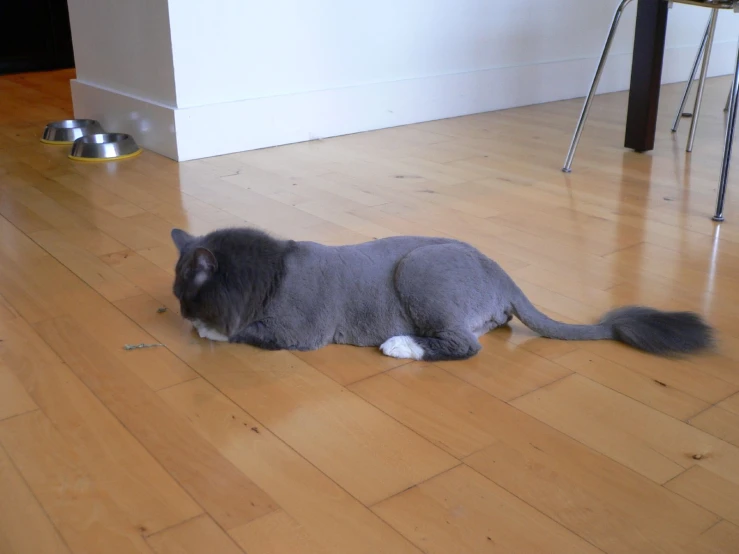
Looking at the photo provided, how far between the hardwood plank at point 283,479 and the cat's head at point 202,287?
0.14m

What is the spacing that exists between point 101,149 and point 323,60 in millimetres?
1021

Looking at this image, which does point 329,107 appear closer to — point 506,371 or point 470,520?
point 506,371

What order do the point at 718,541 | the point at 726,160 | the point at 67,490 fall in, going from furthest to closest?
the point at 726,160 < the point at 67,490 < the point at 718,541

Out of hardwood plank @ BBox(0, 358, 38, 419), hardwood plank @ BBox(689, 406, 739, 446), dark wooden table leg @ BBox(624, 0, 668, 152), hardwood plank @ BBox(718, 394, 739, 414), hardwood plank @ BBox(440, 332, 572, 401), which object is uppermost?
dark wooden table leg @ BBox(624, 0, 668, 152)

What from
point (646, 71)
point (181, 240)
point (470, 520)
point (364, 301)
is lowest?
point (470, 520)

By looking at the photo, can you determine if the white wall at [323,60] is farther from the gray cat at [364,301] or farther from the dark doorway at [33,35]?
the dark doorway at [33,35]

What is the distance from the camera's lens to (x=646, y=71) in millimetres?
3121

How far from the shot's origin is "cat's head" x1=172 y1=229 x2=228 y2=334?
5.08 feet

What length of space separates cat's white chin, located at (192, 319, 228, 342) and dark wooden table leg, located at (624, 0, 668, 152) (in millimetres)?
2218

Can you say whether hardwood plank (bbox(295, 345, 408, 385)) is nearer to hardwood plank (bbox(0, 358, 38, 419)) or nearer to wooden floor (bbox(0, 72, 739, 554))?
wooden floor (bbox(0, 72, 739, 554))

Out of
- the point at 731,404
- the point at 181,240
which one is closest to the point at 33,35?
the point at 181,240

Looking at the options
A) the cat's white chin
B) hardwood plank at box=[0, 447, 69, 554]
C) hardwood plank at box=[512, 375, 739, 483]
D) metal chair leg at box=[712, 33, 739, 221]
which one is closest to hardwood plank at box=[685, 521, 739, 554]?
hardwood plank at box=[512, 375, 739, 483]

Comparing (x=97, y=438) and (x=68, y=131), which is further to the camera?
(x=68, y=131)

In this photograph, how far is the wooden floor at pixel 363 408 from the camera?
3.71 feet
